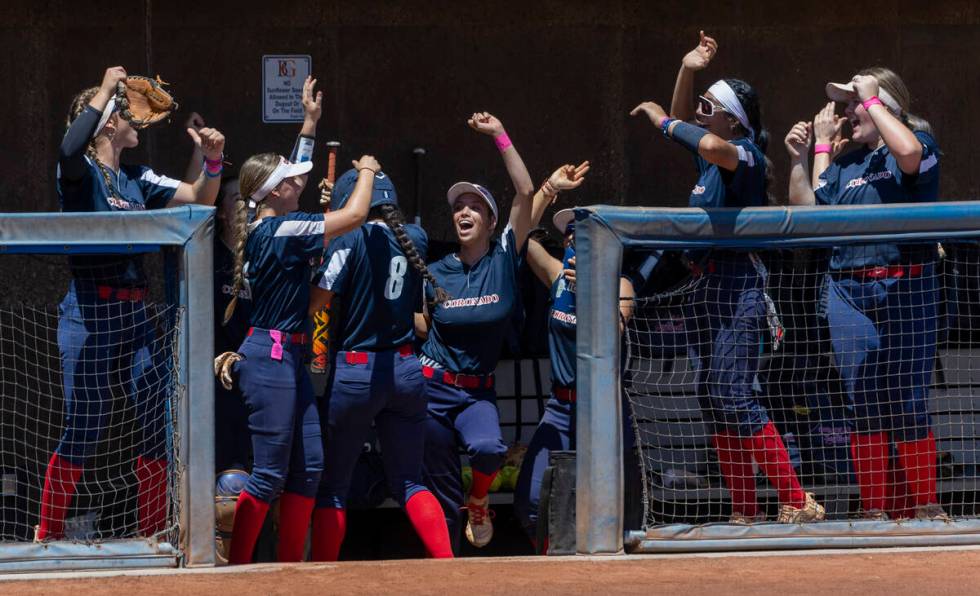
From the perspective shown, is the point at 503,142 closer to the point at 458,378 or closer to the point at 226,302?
the point at 458,378

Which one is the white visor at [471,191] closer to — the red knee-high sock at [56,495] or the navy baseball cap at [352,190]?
the navy baseball cap at [352,190]

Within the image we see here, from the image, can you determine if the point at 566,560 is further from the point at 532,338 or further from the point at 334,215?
the point at 532,338

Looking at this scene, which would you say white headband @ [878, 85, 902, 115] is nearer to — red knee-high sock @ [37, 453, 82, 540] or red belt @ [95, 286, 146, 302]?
red belt @ [95, 286, 146, 302]

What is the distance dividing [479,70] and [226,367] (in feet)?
9.50

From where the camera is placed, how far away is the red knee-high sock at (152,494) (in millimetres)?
5117

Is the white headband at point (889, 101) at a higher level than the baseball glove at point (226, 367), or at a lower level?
higher

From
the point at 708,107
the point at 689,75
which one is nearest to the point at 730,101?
the point at 708,107

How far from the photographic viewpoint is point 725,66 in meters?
7.52

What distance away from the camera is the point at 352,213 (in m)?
5.14

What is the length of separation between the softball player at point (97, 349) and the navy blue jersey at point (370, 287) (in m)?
0.72

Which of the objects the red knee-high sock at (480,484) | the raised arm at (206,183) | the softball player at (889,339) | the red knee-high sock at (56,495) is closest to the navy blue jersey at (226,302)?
the raised arm at (206,183)

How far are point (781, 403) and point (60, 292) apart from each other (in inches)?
156

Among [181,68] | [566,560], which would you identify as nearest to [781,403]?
[566,560]

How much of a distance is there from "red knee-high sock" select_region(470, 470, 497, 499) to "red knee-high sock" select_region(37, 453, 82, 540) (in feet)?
5.41
